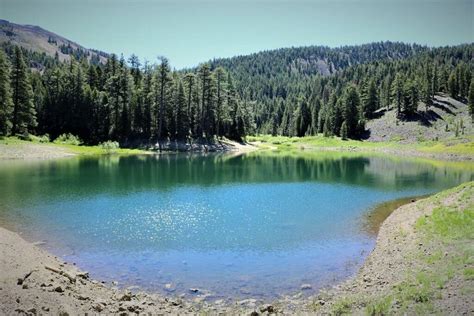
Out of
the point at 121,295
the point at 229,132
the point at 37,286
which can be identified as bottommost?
the point at 121,295

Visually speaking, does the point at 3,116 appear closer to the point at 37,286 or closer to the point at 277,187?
the point at 277,187

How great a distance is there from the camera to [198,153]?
99.7 metres

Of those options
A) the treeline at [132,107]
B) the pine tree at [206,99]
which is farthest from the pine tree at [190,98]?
the pine tree at [206,99]

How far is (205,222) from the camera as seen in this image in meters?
31.0

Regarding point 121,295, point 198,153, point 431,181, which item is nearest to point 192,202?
point 121,295

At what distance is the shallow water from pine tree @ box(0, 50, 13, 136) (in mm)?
25105

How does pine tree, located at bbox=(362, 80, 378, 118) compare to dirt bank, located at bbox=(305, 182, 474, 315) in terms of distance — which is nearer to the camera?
dirt bank, located at bbox=(305, 182, 474, 315)

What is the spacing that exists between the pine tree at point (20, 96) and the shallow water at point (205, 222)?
106ft

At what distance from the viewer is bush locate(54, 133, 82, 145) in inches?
3850

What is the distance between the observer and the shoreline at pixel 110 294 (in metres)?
12.9

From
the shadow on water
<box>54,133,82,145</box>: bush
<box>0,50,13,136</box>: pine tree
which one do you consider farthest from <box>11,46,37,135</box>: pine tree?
the shadow on water

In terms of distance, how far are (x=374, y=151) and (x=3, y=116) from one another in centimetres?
10029

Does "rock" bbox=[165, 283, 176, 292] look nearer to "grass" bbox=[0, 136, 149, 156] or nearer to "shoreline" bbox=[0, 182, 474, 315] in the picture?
"shoreline" bbox=[0, 182, 474, 315]

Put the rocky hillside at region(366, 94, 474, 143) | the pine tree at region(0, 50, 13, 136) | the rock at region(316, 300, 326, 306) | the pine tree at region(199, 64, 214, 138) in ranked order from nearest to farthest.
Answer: the rock at region(316, 300, 326, 306)
the pine tree at region(0, 50, 13, 136)
the pine tree at region(199, 64, 214, 138)
the rocky hillside at region(366, 94, 474, 143)
